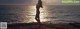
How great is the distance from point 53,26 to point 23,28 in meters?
1.93

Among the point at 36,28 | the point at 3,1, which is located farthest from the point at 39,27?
the point at 3,1

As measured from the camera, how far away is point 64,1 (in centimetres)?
3334

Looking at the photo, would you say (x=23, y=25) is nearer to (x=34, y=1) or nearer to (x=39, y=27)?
(x=39, y=27)

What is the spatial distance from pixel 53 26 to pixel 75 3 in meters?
19.2

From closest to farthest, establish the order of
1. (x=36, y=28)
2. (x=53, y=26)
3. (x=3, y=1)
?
(x=36, y=28) → (x=53, y=26) → (x=3, y=1)

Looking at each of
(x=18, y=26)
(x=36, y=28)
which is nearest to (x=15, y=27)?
(x=18, y=26)

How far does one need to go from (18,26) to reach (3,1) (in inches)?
728

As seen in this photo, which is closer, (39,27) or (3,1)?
(39,27)

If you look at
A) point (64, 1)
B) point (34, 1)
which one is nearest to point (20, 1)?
point (34, 1)

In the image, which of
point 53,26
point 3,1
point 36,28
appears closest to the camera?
point 36,28

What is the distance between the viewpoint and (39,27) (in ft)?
44.0

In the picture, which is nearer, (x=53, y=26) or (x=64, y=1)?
(x=53, y=26)

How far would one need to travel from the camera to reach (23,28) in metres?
13.3

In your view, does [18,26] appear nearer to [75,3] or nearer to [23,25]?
[23,25]
